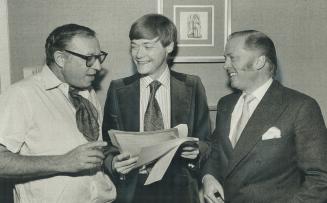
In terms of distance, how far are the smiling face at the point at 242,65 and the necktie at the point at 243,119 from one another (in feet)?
0.21

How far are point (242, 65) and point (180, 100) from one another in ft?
1.75

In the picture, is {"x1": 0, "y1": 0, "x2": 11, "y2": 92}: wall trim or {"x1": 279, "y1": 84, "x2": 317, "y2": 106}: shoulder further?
{"x1": 0, "y1": 0, "x2": 11, "y2": 92}: wall trim

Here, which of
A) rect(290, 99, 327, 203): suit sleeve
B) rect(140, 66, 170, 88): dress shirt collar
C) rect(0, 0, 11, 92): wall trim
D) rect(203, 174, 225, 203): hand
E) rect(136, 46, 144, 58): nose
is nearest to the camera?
rect(290, 99, 327, 203): suit sleeve

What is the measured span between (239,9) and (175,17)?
22.5 inches

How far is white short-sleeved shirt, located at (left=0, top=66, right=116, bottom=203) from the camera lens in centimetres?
246

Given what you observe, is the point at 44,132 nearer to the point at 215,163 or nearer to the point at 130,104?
the point at 130,104

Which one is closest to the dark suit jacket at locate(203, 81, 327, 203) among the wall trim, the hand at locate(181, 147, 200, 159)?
the hand at locate(181, 147, 200, 159)

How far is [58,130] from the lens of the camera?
261 centimetres

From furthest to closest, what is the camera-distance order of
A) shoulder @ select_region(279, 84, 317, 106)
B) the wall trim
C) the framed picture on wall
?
the framed picture on wall → the wall trim → shoulder @ select_region(279, 84, 317, 106)

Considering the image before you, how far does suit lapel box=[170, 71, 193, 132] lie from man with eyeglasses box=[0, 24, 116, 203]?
0.56m

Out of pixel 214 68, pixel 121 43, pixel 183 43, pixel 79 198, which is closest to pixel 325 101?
pixel 214 68

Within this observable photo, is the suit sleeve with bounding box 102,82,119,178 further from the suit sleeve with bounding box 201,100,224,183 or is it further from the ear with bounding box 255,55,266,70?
the ear with bounding box 255,55,266,70

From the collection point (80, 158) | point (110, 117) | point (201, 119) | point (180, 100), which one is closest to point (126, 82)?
point (110, 117)

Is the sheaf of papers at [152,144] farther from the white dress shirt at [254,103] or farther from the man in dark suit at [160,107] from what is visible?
the white dress shirt at [254,103]
